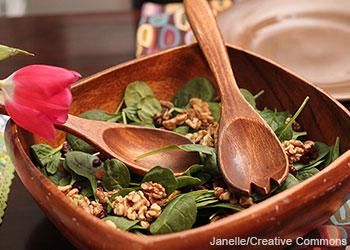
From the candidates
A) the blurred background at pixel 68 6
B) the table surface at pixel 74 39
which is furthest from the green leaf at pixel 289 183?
the blurred background at pixel 68 6

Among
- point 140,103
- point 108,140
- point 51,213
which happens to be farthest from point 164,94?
point 51,213

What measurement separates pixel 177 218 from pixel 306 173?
173 millimetres

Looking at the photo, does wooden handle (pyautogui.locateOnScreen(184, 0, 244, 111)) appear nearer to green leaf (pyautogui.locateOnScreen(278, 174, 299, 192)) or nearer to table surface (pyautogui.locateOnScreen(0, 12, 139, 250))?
green leaf (pyautogui.locateOnScreen(278, 174, 299, 192))

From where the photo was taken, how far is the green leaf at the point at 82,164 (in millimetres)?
706

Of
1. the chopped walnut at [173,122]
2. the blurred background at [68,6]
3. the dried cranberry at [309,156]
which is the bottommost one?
the blurred background at [68,6]

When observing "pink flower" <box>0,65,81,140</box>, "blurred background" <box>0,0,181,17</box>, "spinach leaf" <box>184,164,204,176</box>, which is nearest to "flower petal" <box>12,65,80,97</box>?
"pink flower" <box>0,65,81,140</box>

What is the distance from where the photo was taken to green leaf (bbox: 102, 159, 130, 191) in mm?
685

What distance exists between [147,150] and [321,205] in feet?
0.75

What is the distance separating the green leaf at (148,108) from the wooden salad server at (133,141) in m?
0.06

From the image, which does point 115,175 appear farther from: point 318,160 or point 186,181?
point 318,160

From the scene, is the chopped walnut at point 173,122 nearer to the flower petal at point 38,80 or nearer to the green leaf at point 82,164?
the green leaf at point 82,164

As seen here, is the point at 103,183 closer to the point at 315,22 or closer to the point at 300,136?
the point at 300,136

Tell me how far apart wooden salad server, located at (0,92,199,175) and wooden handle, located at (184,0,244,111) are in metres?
A: 0.08

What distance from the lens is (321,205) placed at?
60 cm
